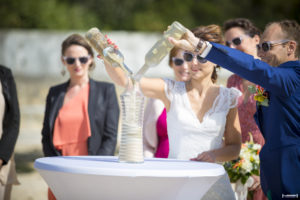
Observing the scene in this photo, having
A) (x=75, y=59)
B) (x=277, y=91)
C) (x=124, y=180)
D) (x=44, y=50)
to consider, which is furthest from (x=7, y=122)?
(x=44, y=50)

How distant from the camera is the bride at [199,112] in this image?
404cm

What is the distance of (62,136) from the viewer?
5090 mm

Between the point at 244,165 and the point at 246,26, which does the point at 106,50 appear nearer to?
the point at 244,165

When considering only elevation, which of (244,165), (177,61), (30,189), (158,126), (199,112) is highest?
(177,61)

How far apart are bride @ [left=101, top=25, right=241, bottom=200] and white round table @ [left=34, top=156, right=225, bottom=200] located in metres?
0.92

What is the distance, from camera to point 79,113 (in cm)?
520

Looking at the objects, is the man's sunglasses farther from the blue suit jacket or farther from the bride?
the bride

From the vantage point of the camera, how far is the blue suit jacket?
10.1ft

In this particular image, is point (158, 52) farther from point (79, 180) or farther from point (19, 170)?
point (19, 170)

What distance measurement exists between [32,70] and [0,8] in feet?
14.7

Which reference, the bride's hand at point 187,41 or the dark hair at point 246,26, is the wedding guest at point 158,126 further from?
the bride's hand at point 187,41

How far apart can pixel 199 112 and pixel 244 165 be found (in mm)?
723

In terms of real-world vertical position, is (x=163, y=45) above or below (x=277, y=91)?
above

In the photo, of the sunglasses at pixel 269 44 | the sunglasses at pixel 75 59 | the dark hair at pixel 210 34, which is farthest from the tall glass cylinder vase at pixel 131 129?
the sunglasses at pixel 75 59
